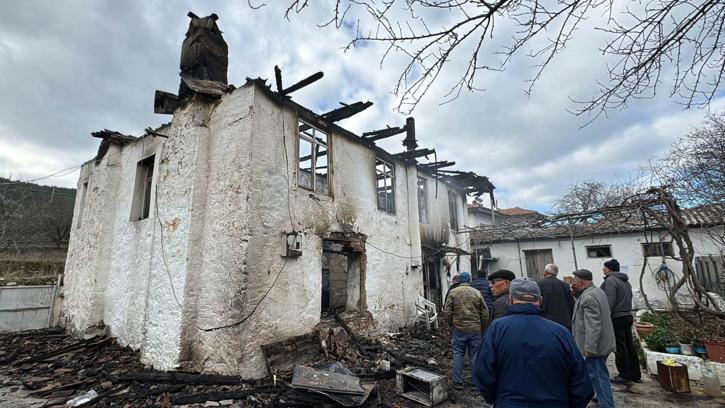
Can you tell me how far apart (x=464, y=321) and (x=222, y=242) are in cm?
456

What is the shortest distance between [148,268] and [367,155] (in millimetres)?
6150

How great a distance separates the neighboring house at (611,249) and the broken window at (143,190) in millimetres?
11467

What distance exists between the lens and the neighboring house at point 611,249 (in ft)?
40.5

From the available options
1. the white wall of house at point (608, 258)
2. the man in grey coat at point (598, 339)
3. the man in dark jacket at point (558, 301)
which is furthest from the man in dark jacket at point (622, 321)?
the white wall of house at point (608, 258)

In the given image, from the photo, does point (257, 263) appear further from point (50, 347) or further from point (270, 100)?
point (50, 347)

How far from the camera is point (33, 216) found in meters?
21.5

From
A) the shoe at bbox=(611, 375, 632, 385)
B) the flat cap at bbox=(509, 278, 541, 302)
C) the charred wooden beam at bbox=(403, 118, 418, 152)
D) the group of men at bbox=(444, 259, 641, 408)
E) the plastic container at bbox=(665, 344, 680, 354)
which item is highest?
the charred wooden beam at bbox=(403, 118, 418, 152)

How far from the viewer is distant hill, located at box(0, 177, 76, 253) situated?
18.6 metres

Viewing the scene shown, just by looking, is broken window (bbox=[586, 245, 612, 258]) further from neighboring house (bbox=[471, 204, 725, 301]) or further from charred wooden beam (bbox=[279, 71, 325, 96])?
charred wooden beam (bbox=[279, 71, 325, 96])

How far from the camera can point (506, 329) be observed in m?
2.38

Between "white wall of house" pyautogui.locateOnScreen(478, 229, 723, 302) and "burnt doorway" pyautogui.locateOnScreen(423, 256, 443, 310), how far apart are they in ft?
22.9

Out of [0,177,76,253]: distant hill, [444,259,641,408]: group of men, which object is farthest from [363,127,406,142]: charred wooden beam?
[0,177,76,253]: distant hill

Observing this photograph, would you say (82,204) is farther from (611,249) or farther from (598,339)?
(611,249)

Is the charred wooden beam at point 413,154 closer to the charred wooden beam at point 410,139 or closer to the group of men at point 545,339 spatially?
the charred wooden beam at point 410,139
